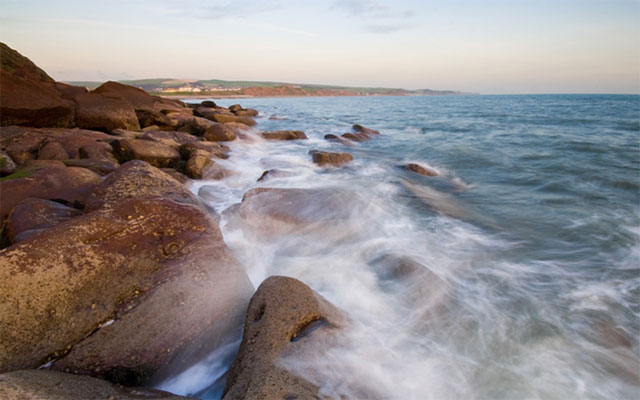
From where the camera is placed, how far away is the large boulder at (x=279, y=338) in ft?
6.73

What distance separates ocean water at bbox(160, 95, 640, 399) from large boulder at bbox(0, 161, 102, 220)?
202 centimetres

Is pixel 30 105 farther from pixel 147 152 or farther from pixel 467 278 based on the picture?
pixel 467 278

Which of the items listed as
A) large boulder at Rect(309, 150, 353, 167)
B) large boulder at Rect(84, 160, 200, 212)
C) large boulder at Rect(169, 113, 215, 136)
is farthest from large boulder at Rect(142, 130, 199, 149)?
large boulder at Rect(84, 160, 200, 212)

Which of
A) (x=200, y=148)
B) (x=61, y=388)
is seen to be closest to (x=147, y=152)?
(x=200, y=148)

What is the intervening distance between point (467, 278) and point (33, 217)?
16.9 feet

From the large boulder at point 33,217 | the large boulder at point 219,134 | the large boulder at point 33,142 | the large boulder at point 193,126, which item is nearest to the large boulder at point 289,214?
the large boulder at point 33,217

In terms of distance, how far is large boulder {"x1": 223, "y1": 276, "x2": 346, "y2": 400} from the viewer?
6.73ft

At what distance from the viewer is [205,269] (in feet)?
10.4

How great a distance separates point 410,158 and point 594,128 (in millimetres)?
13117

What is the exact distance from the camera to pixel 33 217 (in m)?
3.32

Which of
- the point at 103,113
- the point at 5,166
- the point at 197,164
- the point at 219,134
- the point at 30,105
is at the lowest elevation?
the point at 197,164

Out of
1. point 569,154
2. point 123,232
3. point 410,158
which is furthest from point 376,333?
point 569,154

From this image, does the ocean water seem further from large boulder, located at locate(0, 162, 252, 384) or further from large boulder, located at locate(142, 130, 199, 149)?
large boulder, located at locate(142, 130, 199, 149)

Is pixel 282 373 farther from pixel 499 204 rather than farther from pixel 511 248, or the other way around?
pixel 499 204
